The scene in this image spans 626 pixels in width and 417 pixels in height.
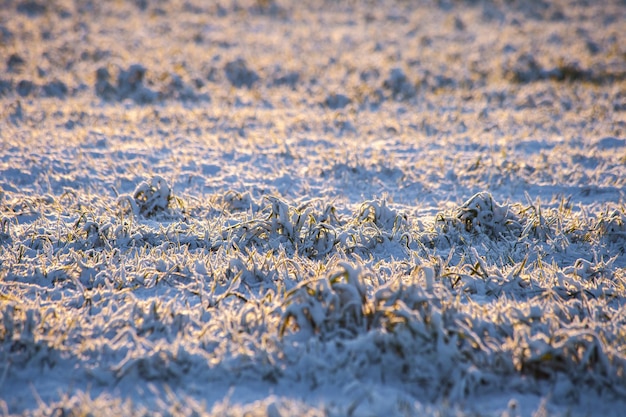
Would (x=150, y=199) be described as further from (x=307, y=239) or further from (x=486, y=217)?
(x=486, y=217)

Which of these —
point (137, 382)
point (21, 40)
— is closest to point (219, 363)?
point (137, 382)

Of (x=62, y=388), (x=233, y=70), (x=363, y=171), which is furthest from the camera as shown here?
(x=233, y=70)

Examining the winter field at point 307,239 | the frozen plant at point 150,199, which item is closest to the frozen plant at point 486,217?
the winter field at point 307,239

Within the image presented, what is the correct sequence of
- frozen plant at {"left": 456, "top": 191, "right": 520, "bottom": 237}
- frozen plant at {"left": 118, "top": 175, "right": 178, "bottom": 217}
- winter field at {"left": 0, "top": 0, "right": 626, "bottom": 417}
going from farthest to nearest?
1. frozen plant at {"left": 118, "top": 175, "right": 178, "bottom": 217}
2. frozen plant at {"left": 456, "top": 191, "right": 520, "bottom": 237}
3. winter field at {"left": 0, "top": 0, "right": 626, "bottom": 417}

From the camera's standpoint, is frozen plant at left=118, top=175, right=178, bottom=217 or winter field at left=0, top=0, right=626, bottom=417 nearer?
winter field at left=0, top=0, right=626, bottom=417

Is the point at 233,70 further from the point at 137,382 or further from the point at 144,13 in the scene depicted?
the point at 137,382

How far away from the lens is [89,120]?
698cm

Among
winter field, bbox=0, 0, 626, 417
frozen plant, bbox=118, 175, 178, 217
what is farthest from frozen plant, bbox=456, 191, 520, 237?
frozen plant, bbox=118, 175, 178, 217

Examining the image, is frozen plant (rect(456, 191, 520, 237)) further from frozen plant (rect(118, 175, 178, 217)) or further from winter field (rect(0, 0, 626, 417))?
frozen plant (rect(118, 175, 178, 217))

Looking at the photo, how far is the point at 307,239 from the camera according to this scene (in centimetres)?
369

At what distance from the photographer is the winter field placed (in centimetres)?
229

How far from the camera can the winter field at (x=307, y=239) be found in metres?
2.29

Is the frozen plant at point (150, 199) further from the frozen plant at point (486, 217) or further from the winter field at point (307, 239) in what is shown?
the frozen plant at point (486, 217)

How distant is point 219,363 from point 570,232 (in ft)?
9.87
